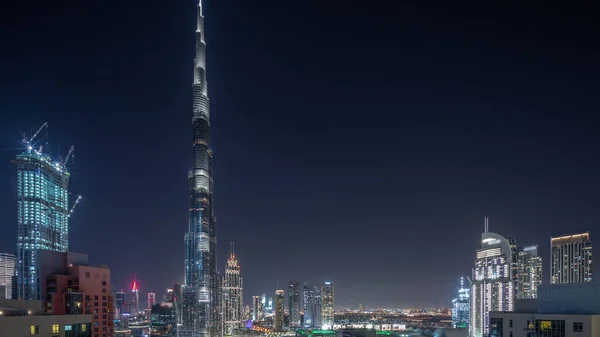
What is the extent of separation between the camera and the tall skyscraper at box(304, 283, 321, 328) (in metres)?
161

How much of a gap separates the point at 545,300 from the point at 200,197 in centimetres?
10265

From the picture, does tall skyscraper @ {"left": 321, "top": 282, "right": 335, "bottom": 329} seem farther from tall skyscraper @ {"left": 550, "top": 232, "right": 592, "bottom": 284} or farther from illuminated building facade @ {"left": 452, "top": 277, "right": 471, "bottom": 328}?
tall skyscraper @ {"left": 550, "top": 232, "right": 592, "bottom": 284}

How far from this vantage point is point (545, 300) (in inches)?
904

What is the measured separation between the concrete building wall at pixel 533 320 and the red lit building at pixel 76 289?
27.5 m

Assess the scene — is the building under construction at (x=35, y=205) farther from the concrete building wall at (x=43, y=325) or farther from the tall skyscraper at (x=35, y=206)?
the concrete building wall at (x=43, y=325)

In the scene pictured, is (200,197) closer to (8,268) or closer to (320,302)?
(8,268)

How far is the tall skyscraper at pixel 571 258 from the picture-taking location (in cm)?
9988

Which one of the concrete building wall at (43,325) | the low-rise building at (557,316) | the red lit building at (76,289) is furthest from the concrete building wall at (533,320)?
the red lit building at (76,289)

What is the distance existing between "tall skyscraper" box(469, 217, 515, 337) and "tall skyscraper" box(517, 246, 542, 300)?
859cm

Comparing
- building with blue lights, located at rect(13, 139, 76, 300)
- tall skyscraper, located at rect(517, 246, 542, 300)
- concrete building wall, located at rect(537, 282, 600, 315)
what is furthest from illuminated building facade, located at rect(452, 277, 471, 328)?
concrete building wall, located at rect(537, 282, 600, 315)

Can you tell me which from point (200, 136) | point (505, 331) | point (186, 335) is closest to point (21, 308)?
point (505, 331)

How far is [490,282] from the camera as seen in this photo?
100 m

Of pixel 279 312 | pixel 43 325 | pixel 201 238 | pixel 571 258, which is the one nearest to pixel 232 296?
pixel 279 312

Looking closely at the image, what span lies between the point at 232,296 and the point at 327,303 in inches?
1263
